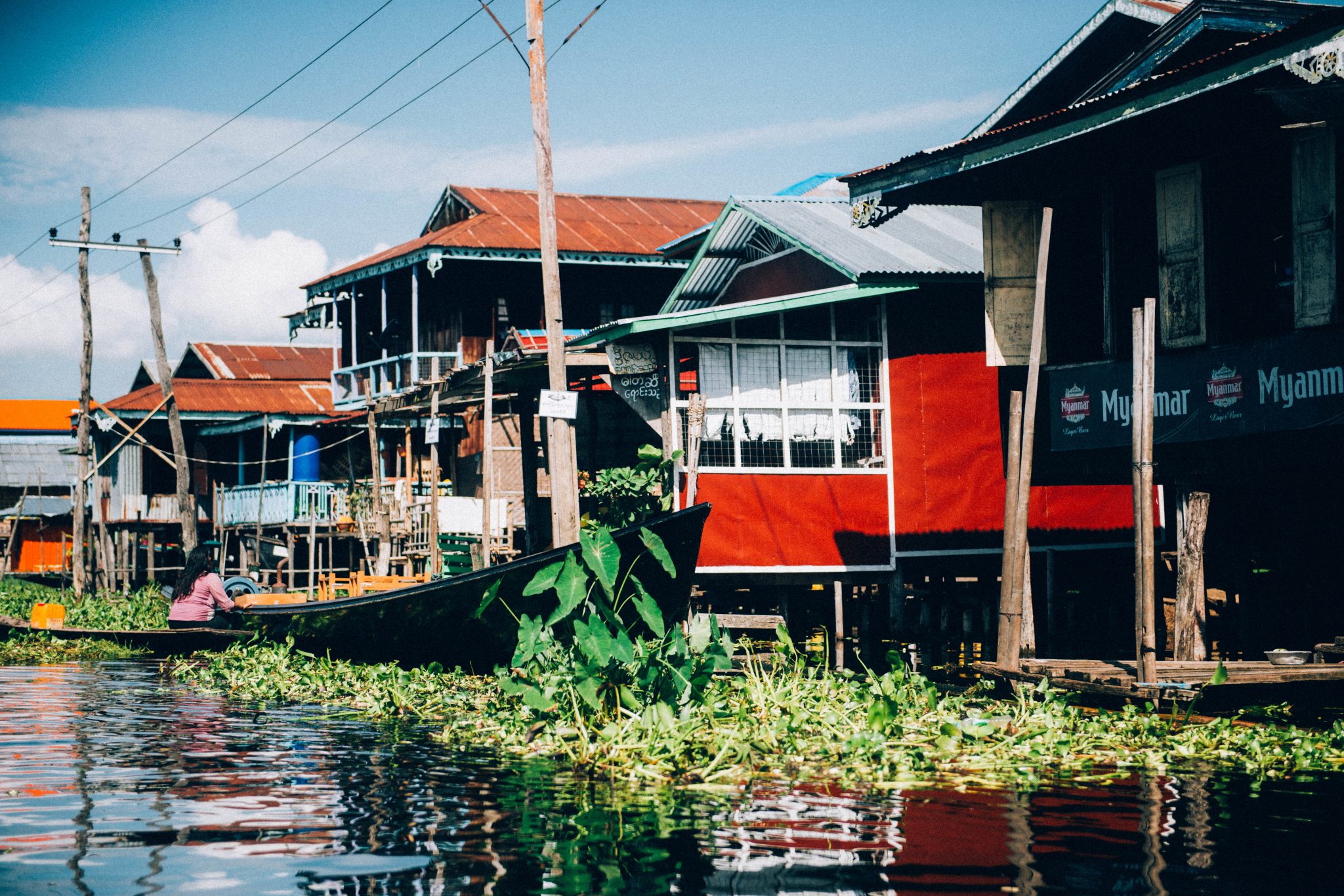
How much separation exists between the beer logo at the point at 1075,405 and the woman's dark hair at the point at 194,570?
11.3 m

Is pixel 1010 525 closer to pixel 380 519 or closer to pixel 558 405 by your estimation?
pixel 558 405

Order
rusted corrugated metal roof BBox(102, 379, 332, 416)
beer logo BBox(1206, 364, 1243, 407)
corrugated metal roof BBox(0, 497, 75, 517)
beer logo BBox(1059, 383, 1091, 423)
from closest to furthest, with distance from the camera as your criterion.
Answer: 1. beer logo BBox(1206, 364, 1243, 407)
2. beer logo BBox(1059, 383, 1091, 423)
3. rusted corrugated metal roof BBox(102, 379, 332, 416)
4. corrugated metal roof BBox(0, 497, 75, 517)

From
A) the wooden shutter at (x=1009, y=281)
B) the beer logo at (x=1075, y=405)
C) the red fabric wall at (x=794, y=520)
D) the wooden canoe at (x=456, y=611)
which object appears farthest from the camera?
the red fabric wall at (x=794, y=520)

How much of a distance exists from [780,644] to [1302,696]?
397 cm

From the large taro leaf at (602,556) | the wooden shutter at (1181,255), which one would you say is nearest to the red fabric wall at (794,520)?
the wooden shutter at (1181,255)

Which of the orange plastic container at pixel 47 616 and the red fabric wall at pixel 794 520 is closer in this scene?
the red fabric wall at pixel 794 520

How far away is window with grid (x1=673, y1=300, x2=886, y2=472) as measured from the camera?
15.0m

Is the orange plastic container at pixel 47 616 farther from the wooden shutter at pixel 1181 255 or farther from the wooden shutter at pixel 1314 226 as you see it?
the wooden shutter at pixel 1314 226

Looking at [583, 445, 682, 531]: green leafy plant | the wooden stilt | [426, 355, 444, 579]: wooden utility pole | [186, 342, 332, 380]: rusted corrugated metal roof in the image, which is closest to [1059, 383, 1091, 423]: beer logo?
the wooden stilt

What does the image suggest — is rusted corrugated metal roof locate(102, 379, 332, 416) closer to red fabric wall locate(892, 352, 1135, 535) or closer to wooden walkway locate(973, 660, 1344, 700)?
red fabric wall locate(892, 352, 1135, 535)

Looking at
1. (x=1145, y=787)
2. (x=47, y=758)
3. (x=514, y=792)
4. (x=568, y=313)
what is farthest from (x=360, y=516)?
(x=1145, y=787)

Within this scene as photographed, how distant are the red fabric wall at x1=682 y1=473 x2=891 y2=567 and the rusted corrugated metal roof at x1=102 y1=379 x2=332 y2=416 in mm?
14440

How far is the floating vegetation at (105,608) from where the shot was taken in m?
21.5

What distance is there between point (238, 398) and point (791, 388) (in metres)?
17.1
